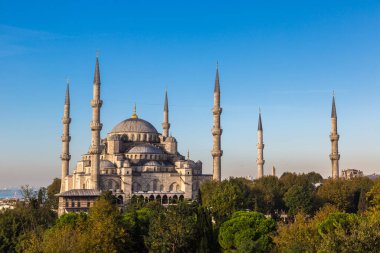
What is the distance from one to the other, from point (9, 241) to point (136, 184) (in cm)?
3298

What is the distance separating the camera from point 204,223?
3334 centimetres

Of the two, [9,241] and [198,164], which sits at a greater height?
[198,164]

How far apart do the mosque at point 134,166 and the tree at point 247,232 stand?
2692 cm

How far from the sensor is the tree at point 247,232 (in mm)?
33625

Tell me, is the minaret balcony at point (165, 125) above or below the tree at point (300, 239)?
above

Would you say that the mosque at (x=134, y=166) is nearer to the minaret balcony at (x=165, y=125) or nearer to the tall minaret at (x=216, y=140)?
the tall minaret at (x=216, y=140)

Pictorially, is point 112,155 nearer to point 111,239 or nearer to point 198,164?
point 198,164

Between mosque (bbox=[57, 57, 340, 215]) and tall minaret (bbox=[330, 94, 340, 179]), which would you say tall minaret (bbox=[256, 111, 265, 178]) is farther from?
tall minaret (bbox=[330, 94, 340, 179])

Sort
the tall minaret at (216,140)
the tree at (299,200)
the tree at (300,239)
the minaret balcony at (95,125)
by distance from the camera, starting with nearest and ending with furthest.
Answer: the tree at (300,239) → the tree at (299,200) → the minaret balcony at (95,125) → the tall minaret at (216,140)

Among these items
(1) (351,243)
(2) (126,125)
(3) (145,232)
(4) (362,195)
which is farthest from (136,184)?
(1) (351,243)

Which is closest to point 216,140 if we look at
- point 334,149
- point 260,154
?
point 260,154

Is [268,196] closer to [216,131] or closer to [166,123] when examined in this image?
[216,131]

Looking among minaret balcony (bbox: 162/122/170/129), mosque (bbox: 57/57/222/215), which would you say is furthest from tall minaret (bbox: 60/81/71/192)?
minaret balcony (bbox: 162/122/170/129)

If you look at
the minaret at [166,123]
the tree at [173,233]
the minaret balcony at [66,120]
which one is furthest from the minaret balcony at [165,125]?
the tree at [173,233]
